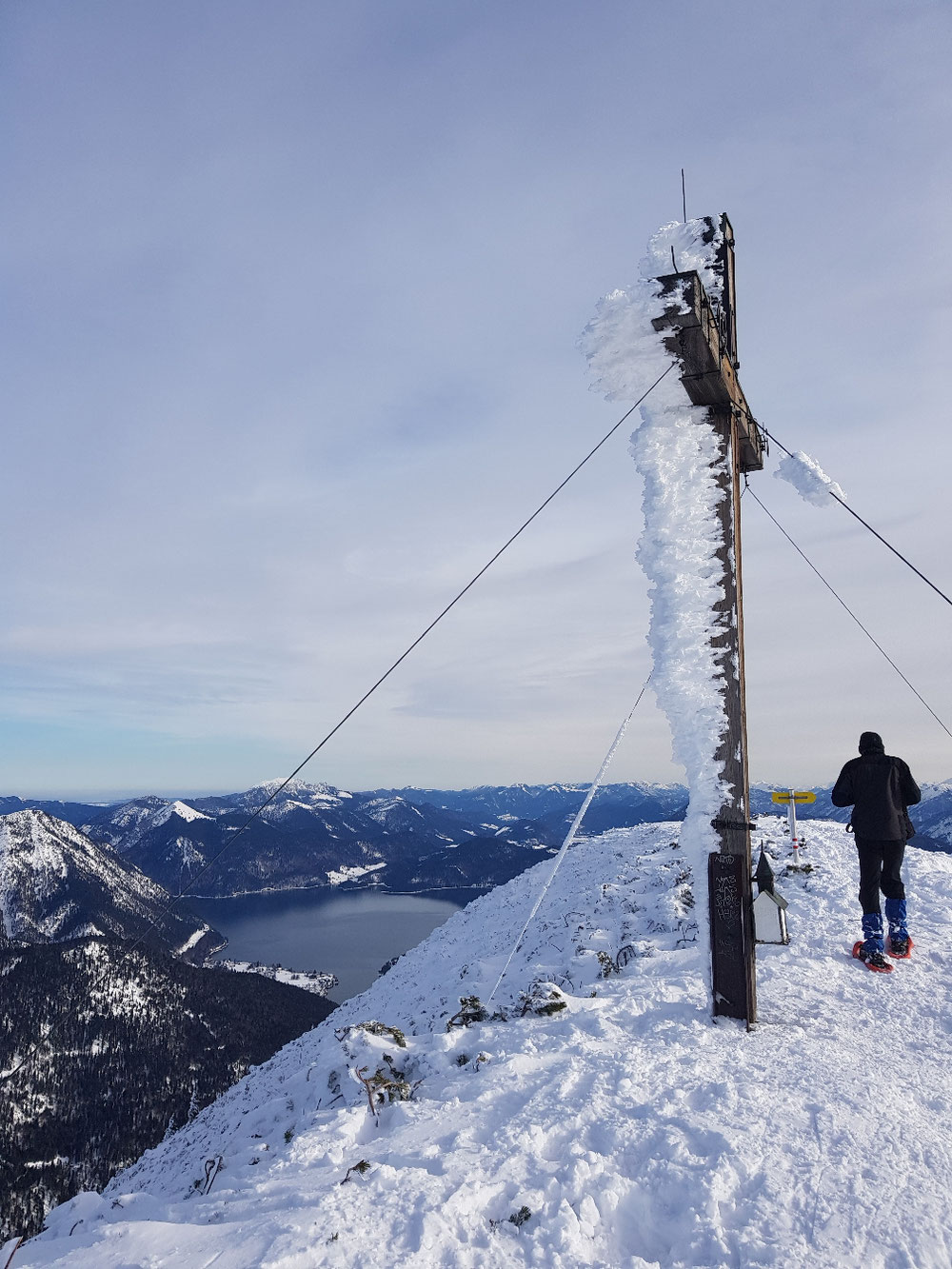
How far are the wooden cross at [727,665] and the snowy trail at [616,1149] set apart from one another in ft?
1.91

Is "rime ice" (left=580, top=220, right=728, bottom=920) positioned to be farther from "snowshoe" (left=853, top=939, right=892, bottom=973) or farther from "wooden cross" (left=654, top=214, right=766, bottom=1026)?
"snowshoe" (left=853, top=939, right=892, bottom=973)

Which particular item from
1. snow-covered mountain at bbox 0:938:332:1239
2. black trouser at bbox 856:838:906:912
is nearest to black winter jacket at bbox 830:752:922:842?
black trouser at bbox 856:838:906:912

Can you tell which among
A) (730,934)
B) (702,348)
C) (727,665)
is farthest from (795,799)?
(702,348)

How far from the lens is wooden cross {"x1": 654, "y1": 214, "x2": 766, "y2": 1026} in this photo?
6539 millimetres

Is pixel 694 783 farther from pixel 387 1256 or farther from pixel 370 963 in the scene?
pixel 370 963

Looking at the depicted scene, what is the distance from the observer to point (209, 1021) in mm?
124062

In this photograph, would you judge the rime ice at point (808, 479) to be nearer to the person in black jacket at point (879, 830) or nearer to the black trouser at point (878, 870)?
the person in black jacket at point (879, 830)

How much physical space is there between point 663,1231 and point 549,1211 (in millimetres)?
711

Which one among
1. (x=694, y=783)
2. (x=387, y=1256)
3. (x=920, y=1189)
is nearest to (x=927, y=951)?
(x=694, y=783)

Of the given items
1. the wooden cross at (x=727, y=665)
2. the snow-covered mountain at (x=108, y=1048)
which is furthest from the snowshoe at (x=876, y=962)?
the snow-covered mountain at (x=108, y=1048)

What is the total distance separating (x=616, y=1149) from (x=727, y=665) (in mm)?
4386

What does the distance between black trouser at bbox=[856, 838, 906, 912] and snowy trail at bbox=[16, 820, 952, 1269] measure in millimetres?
861

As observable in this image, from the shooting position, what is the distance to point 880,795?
7.96 metres

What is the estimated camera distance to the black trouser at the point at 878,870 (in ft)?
26.2
